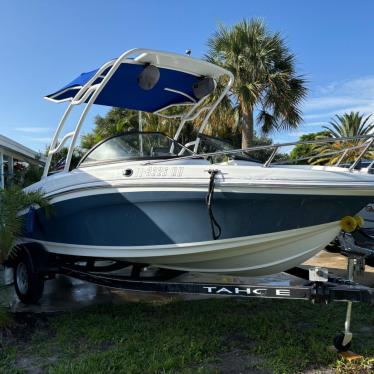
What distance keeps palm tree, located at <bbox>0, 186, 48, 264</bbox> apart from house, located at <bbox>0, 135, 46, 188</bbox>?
4.32 metres

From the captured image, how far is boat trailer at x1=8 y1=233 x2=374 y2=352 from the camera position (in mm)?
3590

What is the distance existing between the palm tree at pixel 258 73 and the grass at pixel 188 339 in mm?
9285

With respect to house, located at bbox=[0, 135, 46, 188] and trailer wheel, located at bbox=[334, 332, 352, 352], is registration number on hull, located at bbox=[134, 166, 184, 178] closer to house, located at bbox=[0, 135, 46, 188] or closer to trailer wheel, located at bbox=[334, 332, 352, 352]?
trailer wheel, located at bbox=[334, 332, 352, 352]

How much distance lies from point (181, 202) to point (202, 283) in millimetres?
768

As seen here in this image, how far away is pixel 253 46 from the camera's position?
1423cm

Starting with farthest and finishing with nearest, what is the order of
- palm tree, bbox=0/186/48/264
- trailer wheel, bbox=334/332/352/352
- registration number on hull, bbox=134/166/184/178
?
palm tree, bbox=0/186/48/264
registration number on hull, bbox=134/166/184/178
trailer wheel, bbox=334/332/352/352

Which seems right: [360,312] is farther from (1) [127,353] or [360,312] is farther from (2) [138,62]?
(2) [138,62]

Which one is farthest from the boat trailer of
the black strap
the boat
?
the black strap

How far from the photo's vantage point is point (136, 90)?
232 inches

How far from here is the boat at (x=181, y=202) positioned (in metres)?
3.71

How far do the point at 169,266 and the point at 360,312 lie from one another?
215 cm

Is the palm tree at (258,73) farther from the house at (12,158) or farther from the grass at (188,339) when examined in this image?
the grass at (188,339)

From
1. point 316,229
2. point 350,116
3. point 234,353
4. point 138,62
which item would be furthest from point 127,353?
point 350,116

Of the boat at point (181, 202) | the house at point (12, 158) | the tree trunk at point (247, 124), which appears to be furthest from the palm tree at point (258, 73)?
the boat at point (181, 202)
